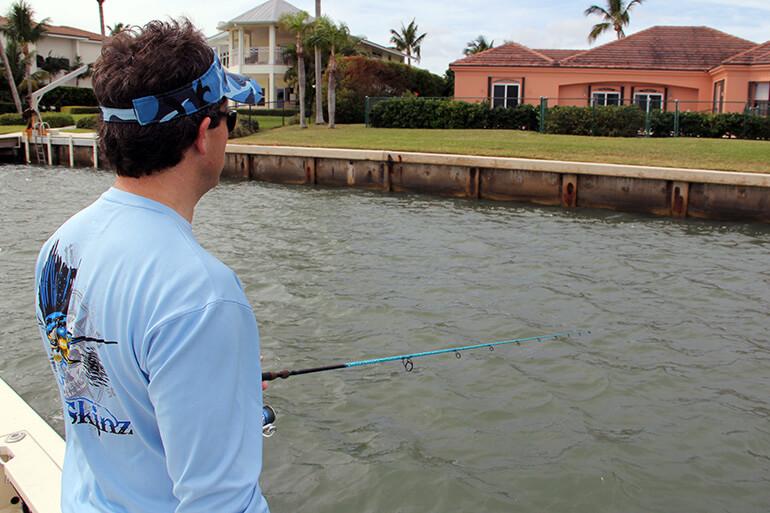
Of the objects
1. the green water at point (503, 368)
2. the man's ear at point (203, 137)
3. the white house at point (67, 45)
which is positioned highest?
the white house at point (67, 45)

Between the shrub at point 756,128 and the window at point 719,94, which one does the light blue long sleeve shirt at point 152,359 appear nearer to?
the shrub at point 756,128

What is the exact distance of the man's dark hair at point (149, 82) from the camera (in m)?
1.64

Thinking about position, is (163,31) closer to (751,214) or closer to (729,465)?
(729,465)

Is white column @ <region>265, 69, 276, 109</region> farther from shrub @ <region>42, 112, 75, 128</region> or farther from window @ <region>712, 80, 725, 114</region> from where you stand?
window @ <region>712, 80, 725, 114</region>

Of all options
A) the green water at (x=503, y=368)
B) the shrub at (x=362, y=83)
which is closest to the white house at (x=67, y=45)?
the shrub at (x=362, y=83)

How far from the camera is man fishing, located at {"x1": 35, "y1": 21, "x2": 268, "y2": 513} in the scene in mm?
1491

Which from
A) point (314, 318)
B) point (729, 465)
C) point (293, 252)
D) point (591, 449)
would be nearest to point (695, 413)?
point (729, 465)

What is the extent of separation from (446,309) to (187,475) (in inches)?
308

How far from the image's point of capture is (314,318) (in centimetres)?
886

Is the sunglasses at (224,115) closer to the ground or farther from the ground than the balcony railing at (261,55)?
closer to the ground

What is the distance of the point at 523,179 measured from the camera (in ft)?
61.5

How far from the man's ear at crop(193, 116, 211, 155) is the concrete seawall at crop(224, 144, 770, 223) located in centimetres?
1627

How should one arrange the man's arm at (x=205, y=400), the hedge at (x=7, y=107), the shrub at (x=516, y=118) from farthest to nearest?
1. the hedge at (x=7, y=107)
2. the shrub at (x=516, y=118)
3. the man's arm at (x=205, y=400)

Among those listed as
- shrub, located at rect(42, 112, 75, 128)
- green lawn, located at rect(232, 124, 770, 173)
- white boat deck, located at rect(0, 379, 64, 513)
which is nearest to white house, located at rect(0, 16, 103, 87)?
shrub, located at rect(42, 112, 75, 128)
